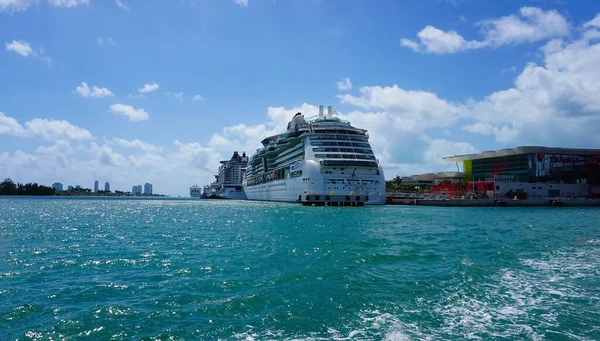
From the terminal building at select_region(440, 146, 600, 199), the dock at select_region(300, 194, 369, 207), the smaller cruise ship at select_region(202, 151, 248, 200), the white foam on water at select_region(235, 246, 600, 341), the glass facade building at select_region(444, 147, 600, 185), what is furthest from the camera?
the smaller cruise ship at select_region(202, 151, 248, 200)

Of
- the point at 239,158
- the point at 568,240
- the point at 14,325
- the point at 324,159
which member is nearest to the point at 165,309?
the point at 14,325

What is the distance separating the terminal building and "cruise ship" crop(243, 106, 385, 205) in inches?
1598

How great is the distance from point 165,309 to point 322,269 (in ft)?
21.9

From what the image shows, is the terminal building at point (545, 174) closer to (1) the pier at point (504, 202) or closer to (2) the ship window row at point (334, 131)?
(1) the pier at point (504, 202)

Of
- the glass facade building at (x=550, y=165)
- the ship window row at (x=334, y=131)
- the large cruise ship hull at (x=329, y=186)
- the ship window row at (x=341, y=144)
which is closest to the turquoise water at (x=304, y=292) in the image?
the large cruise ship hull at (x=329, y=186)

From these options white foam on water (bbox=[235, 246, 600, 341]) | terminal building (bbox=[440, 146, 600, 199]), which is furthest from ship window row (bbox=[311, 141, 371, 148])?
white foam on water (bbox=[235, 246, 600, 341])

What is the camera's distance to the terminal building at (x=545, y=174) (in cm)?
9975

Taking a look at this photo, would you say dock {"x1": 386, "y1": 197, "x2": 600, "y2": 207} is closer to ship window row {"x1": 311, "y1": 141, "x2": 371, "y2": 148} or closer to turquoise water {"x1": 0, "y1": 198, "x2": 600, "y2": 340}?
ship window row {"x1": 311, "y1": 141, "x2": 371, "y2": 148}

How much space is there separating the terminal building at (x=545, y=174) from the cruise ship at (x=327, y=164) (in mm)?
40584

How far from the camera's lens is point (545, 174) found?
102 meters

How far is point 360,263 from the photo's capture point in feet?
54.6

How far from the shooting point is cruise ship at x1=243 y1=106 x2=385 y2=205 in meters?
73.3

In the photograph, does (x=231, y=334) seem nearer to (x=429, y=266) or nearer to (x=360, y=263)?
(x=360, y=263)

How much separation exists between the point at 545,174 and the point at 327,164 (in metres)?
64.7
